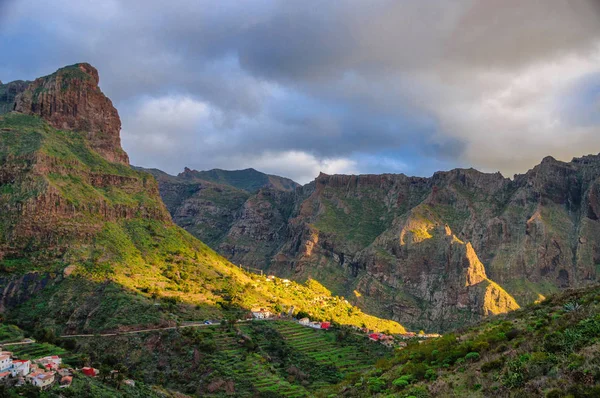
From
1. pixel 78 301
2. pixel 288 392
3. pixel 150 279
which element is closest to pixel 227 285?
pixel 150 279

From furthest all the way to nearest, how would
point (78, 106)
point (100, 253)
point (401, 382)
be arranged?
1. point (78, 106)
2. point (100, 253)
3. point (401, 382)

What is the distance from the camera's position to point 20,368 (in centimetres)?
4941

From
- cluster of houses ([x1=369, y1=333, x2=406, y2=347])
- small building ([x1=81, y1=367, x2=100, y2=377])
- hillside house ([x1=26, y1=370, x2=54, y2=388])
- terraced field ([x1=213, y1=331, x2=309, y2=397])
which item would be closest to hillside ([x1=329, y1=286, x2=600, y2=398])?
hillside house ([x1=26, y1=370, x2=54, y2=388])

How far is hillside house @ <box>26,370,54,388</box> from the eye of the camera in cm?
4609

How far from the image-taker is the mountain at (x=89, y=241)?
318ft

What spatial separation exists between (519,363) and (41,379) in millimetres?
43660

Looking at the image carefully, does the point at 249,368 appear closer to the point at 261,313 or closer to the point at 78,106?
the point at 261,313

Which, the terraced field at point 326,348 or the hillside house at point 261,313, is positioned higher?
the hillside house at point 261,313

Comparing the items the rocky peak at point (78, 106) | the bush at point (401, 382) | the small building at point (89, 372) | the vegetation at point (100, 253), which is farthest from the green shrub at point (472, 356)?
the rocky peak at point (78, 106)

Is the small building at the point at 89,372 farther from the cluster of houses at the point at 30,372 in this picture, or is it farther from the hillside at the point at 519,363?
the hillside at the point at 519,363

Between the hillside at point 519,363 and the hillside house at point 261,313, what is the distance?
76.8 m

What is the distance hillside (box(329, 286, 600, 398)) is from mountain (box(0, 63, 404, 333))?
6674cm

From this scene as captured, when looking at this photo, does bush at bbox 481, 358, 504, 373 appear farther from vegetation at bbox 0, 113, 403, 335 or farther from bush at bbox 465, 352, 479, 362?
vegetation at bbox 0, 113, 403, 335

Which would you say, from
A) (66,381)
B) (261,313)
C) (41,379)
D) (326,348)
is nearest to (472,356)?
(41,379)
